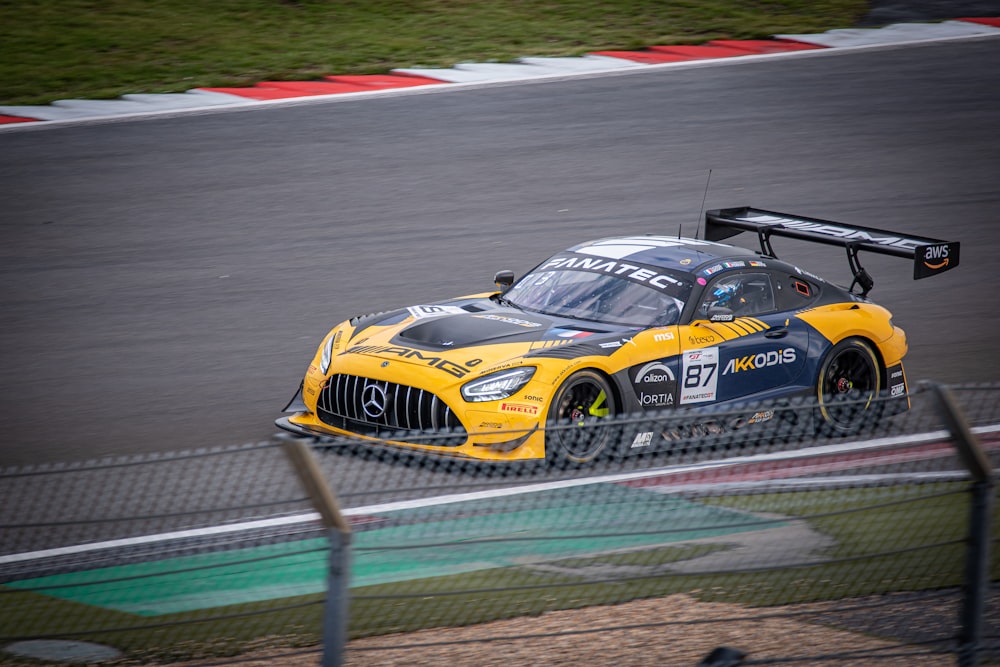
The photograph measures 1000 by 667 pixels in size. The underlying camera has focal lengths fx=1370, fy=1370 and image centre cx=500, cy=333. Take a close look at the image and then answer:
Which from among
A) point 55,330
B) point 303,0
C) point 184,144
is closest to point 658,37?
point 303,0

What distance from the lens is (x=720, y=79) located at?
1881cm

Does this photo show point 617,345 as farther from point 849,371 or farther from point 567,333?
point 849,371

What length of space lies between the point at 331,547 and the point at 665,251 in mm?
5539

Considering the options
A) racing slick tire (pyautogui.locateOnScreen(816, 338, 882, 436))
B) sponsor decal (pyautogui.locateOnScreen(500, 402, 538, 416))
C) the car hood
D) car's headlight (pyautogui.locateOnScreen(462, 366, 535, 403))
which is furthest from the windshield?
racing slick tire (pyautogui.locateOnScreen(816, 338, 882, 436))

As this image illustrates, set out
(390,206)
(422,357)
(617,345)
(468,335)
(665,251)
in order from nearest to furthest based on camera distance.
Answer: (422,357), (617,345), (468,335), (665,251), (390,206)

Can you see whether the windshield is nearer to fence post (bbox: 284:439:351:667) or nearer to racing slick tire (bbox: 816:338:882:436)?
racing slick tire (bbox: 816:338:882:436)

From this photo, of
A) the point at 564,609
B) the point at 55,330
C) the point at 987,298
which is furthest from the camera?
the point at 987,298

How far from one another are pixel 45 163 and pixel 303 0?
918 cm

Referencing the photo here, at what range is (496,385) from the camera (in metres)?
7.93

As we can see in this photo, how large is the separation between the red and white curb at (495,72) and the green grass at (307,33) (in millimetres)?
372

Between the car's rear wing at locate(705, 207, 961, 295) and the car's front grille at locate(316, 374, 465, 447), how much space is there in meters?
3.31

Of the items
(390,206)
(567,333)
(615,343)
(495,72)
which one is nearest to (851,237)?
(615,343)

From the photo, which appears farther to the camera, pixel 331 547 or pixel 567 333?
pixel 567 333

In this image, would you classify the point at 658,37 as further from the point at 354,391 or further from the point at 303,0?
the point at 354,391
